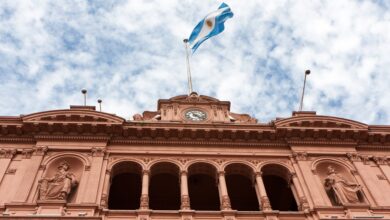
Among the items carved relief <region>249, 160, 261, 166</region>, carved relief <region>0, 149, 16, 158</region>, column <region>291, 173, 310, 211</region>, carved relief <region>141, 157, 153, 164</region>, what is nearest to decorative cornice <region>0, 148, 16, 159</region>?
carved relief <region>0, 149, 16, 158</region>

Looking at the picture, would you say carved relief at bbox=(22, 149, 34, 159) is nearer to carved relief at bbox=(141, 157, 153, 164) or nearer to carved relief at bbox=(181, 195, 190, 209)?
carved relief at bbox=(141, 157, 153, 164)

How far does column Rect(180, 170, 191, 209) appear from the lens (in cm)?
2164

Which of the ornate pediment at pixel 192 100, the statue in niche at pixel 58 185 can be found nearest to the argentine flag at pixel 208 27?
the ornate pediment at pixel 192 100

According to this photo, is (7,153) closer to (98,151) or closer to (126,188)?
(98,151)

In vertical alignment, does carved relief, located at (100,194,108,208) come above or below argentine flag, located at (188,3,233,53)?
below

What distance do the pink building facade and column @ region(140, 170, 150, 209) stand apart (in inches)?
1.9

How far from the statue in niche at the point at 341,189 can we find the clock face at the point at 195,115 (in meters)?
8.01

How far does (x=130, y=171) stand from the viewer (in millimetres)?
24984

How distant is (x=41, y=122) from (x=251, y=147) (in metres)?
11.1

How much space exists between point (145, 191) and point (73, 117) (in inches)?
247

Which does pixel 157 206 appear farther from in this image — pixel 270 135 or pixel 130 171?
pixel 270 135

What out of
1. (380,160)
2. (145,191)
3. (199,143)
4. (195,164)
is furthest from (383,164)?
(145,191)

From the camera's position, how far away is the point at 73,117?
25.5 meters

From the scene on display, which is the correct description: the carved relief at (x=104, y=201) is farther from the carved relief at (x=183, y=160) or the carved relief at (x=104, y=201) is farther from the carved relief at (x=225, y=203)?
the carved relief at (x=225, y=203)
